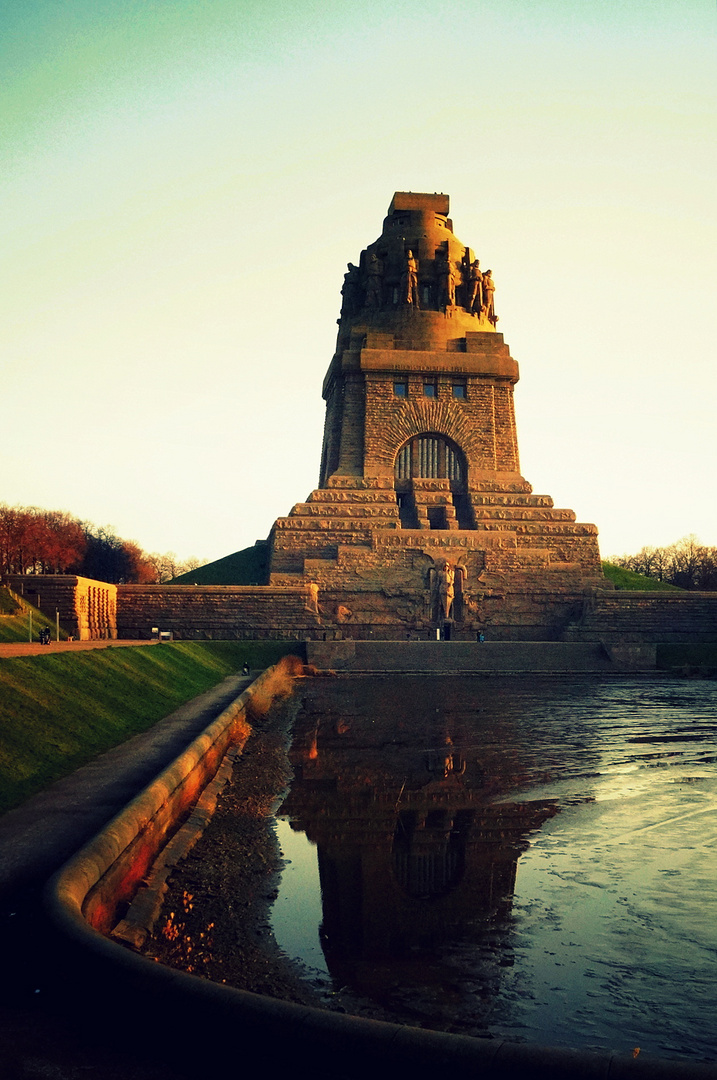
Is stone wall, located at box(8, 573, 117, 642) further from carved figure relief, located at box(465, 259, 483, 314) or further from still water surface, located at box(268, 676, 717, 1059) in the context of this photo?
carved figure relief, located at box(465, 259, 483, 314)

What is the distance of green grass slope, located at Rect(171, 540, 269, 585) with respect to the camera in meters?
50.6

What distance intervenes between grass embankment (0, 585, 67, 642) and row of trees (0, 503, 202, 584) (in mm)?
25010

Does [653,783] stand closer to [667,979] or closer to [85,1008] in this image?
[667,979]

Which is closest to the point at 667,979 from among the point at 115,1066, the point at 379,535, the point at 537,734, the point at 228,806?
the point at 115,1066

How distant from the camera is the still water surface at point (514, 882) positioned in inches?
206

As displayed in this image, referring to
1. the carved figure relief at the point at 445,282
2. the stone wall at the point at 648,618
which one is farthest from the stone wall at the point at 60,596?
the carved figure relief at the point at 445,282

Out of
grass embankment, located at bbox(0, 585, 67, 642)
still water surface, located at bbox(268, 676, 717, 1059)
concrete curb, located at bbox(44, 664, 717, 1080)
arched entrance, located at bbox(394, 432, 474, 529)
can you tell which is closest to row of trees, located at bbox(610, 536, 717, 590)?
→ arched entrance, located at bbox(394, 432, 474, 529)

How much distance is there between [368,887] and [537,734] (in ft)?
32.5

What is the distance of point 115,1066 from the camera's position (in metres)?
3.91

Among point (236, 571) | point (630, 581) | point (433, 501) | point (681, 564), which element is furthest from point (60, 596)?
point (681, 564)

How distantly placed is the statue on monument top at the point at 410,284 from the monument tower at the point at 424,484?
73 mm

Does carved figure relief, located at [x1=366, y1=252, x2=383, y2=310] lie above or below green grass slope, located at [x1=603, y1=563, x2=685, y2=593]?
above

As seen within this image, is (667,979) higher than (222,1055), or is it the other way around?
(222,1055)

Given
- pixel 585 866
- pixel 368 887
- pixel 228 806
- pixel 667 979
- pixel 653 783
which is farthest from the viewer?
pixel 653 783
